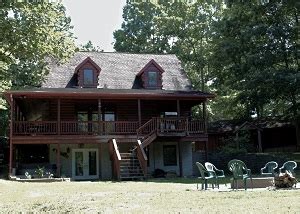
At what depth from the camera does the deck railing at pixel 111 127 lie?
2609cm

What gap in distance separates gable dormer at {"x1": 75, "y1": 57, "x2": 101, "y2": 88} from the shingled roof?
1.92ft

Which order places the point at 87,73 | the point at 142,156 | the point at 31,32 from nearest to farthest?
the point at 31,32, the point at 142,156, the point at 87,73

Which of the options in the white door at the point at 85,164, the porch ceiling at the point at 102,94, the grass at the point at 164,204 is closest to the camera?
the grass at the point at 164,204

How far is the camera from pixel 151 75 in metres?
30.9

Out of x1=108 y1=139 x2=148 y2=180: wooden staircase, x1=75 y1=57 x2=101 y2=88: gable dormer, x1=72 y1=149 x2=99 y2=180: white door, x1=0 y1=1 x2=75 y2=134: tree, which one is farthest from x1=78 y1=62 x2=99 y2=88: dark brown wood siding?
x1=0 y1=1 x2=75 y2=134: tree

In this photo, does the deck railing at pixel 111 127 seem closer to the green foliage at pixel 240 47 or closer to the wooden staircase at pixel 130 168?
the wooden staircase at pixel 130 168

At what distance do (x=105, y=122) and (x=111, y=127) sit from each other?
848mm

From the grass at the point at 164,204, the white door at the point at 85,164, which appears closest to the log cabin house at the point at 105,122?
the white door at the point at 85,164

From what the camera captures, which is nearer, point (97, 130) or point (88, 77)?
point (97, 130)

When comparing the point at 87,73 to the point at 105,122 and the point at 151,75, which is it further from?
the point at 151,75

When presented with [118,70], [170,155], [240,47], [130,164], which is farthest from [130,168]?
[240,47]

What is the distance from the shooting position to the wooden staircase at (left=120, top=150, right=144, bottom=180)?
24094mm

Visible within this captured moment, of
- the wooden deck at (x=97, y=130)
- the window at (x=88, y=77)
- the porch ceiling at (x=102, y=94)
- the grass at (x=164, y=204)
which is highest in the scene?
the window at (x=88, y=77)

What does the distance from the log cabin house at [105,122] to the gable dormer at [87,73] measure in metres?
0.07
